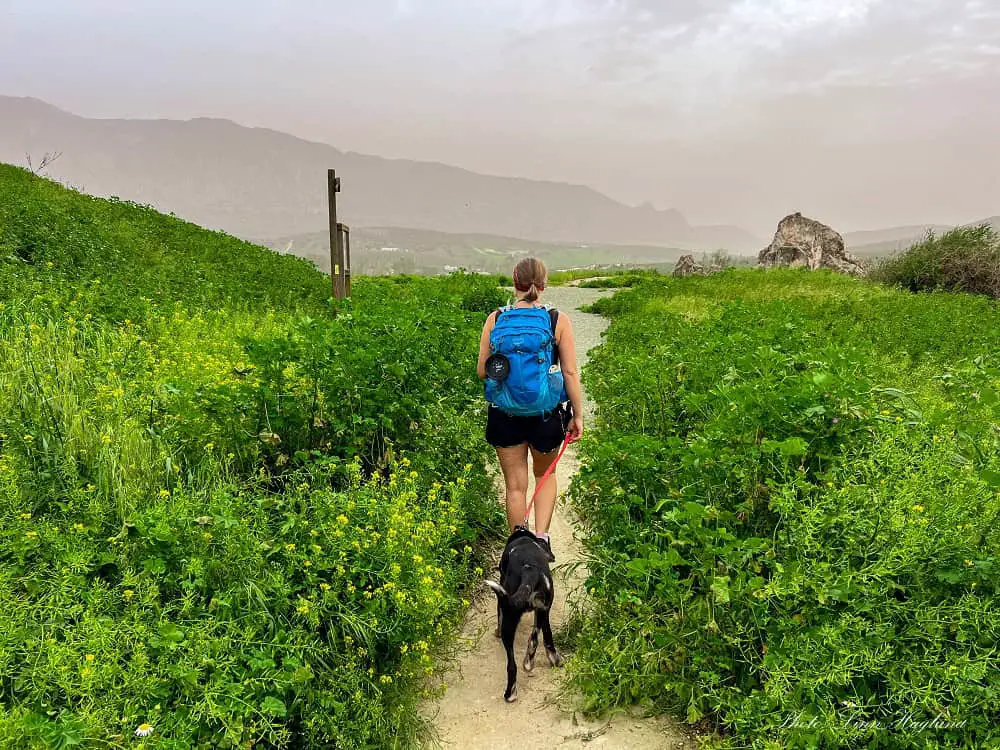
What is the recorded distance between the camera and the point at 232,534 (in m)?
3.40

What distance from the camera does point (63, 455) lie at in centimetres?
413

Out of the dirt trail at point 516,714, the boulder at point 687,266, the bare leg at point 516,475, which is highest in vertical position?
the boulder at point 687,266

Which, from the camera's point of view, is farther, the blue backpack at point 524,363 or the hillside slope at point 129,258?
the hillside slope at point 129,258

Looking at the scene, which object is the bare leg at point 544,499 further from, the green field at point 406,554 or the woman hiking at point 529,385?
the green field at point 406,554

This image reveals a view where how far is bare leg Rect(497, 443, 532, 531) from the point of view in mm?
4820

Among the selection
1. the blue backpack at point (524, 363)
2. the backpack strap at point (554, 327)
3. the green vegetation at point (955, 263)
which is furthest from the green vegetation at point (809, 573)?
the green vegetation at point (955, 263)

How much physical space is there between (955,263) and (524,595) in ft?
97.6

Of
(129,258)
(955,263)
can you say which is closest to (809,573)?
(129,258)

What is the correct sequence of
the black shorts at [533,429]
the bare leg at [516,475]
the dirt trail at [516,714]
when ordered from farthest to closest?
the bare leg at [516,475]
the black shorts at [533,429]
the dirt trail at [516,714]

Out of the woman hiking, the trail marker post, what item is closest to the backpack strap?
the woman hiking

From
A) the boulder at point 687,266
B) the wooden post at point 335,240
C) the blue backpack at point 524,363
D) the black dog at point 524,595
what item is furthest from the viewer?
the boulder at point 687,266

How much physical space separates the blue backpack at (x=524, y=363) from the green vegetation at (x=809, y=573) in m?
0.67

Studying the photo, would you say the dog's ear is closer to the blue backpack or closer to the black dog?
the black dog

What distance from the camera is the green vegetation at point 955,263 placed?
2453 centimetres
